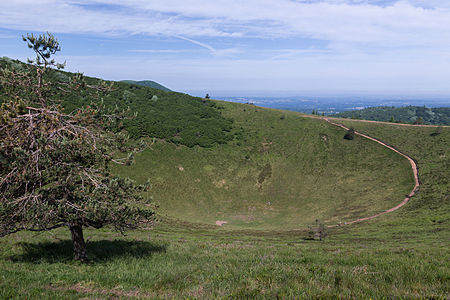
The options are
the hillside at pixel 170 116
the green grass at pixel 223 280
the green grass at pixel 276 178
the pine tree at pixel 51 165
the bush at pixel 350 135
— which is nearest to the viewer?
the green grass at pixel 223 280

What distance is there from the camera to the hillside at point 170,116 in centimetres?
6670

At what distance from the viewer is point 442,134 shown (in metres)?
63.3

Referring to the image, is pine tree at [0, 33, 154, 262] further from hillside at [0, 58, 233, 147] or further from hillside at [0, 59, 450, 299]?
hillside at [0, 58, 233, 147]

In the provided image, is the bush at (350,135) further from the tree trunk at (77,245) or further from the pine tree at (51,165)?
the tree trunk at (77,245)

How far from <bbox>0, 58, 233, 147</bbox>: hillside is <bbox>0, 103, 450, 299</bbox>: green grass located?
4649 millimetres

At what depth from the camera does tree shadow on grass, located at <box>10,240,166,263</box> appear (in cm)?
1030

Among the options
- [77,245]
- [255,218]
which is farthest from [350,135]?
[77,245]

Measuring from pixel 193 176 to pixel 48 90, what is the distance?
47.8m

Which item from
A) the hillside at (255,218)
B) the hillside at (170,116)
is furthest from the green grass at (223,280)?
the hillside at (170,116)

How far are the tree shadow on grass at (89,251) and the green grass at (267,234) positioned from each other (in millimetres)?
69

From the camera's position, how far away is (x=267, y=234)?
106 ft

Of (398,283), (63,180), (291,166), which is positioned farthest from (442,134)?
(63,180)

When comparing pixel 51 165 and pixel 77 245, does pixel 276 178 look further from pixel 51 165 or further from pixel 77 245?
pixel 51 165

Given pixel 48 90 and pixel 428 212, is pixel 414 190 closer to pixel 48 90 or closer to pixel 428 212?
pixel 428 212
